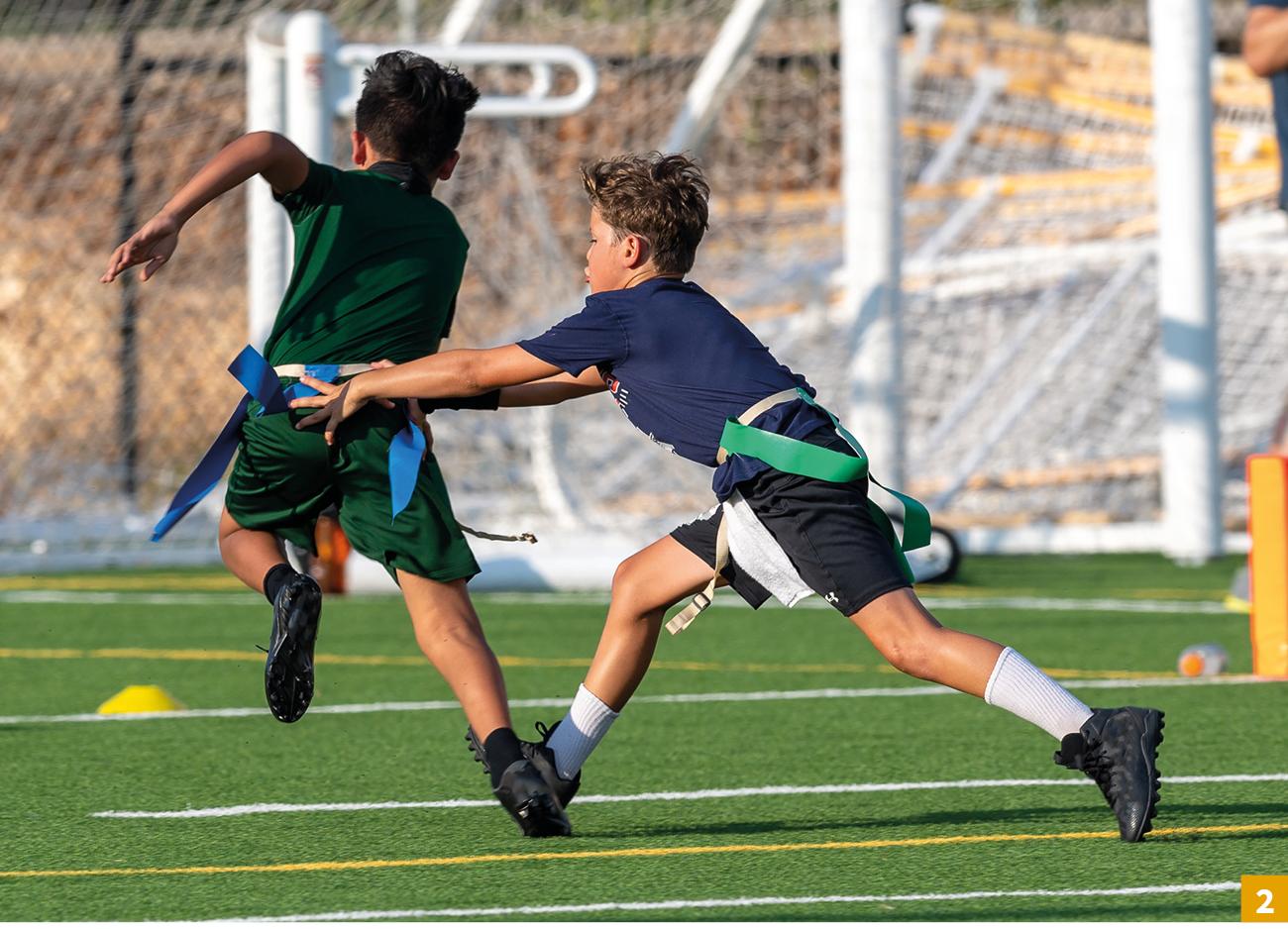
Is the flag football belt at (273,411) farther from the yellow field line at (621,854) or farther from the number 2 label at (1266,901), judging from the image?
the number 2 label at (1266,901)

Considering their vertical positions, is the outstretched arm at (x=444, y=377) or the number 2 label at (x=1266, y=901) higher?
the outstretched arm at (x=444, y=377)

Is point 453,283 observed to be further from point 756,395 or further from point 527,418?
point 527,418

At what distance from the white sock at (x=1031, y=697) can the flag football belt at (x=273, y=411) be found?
121cm

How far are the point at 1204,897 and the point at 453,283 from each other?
8.00 feet

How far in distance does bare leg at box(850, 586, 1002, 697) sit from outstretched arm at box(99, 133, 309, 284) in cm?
165

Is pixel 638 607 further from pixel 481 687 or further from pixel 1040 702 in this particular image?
pixel 1040 702

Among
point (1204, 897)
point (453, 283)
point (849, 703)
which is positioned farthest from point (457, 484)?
point (1204, 897)

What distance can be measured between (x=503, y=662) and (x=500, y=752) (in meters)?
3.67

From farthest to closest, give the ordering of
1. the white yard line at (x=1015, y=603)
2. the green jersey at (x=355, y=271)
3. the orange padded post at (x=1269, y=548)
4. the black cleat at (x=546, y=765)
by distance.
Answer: the white yard line at (x=1015, y=603)
the orange padded post at (x=1269, y=548)
the green jersey at (x=355, y=271)
the black cleat at (x=546, y=765)

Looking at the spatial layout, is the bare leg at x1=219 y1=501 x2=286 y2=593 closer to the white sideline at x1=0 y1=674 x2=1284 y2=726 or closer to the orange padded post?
the white sideline at x1=0 y1=674 x2=1284 y2=726

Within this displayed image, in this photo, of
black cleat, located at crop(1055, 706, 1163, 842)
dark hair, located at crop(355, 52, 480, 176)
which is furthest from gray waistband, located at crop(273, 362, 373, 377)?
black cleat, located at crop(1055, 706, 1163, 842)

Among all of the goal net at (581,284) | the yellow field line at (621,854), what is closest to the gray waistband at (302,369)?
the yellow field line at (621,854)

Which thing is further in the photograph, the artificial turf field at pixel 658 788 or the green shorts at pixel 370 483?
the green shorts at pixel 370 483

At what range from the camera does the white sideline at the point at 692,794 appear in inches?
217
